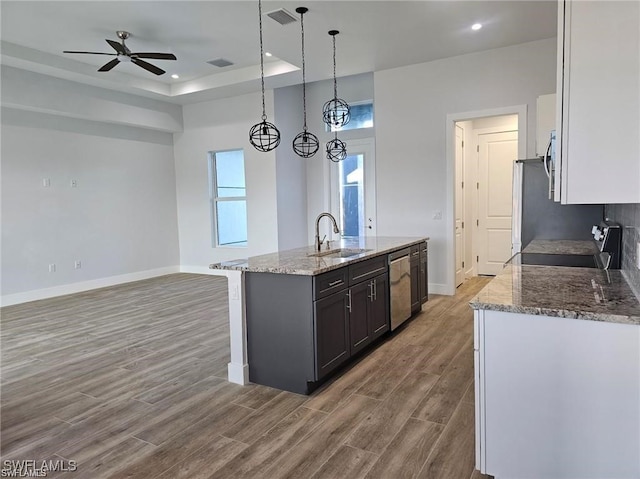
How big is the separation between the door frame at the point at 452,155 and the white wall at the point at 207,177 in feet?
9.49

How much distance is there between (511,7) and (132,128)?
611cm

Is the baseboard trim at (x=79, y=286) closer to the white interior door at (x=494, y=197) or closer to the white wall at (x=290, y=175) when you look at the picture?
the white wall at (x=290, y=175)

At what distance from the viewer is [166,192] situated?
807 centimetres

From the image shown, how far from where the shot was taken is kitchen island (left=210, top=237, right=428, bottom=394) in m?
2.80

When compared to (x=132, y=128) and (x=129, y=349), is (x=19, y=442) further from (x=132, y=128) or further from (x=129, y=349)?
→ (x=132, y=128)

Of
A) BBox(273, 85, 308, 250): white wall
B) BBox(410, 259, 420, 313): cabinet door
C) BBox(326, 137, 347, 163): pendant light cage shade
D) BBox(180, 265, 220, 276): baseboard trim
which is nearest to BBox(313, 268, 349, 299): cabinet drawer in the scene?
BBox(410, 259, 420, 313): cabinet door

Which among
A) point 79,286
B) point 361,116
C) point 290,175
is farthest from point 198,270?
point 361,116

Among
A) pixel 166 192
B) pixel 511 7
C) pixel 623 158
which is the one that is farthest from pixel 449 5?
pixel 166 192

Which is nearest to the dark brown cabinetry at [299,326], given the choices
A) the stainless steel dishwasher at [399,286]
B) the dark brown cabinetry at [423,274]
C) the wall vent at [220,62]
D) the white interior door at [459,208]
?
the stainless steel dishwasher at [399,286]

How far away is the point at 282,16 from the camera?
418 centimetres

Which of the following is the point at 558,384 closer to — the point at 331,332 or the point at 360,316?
the point at 331,332

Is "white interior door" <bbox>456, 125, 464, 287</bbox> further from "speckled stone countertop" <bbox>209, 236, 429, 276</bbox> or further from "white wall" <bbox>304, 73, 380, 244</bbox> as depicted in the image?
"speckled stone countertop" <bbox>209, 236, 429, 276</bbox>

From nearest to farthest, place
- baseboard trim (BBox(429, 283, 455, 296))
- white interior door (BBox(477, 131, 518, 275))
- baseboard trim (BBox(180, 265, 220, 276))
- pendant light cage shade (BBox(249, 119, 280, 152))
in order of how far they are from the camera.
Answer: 1. pendant light cage shade (BBox(249, 119, 280, 152))
2. baseboard trim (BBox(429, 283, 455, 296))
3. white interior door (BBox(477, 131, 518, 275))
4. baseboard trim (BBox(180, 265, 220, 276))

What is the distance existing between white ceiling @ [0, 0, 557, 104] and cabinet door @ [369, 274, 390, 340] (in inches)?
103
